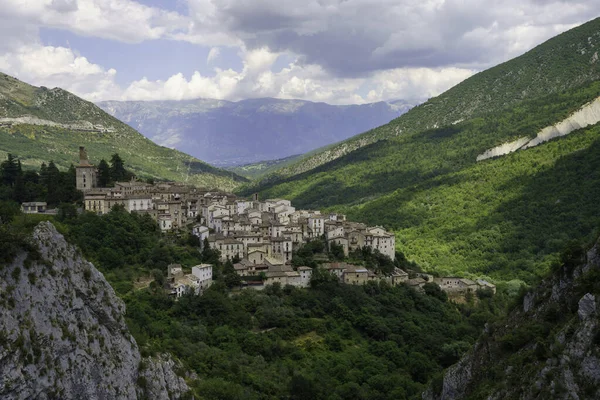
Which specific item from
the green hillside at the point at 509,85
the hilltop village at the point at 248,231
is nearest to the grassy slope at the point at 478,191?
the green hillside at the point at 509,85

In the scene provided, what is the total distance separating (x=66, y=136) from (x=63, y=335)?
487 feet

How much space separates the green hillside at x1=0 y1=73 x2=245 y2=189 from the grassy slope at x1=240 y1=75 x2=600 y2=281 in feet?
125

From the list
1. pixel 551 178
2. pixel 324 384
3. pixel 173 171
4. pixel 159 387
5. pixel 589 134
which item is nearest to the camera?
pixel 159 387

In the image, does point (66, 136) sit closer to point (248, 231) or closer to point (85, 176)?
point (85, 176)

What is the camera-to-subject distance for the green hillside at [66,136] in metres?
137

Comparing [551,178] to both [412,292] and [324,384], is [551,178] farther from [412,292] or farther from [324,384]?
[324,384]

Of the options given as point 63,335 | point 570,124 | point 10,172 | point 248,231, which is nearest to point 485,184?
point 570,124

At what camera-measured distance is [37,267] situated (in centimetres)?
2273

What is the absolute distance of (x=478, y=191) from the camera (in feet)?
339

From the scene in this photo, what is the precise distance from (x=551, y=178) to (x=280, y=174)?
115 meters

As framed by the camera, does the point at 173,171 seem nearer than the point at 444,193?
No

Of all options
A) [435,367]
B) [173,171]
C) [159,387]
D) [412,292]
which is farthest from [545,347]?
[173,171]

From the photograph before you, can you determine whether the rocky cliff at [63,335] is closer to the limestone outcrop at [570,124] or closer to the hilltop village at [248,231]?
the hilltop village at [248,231]

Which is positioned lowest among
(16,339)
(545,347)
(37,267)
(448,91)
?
(545,347)
